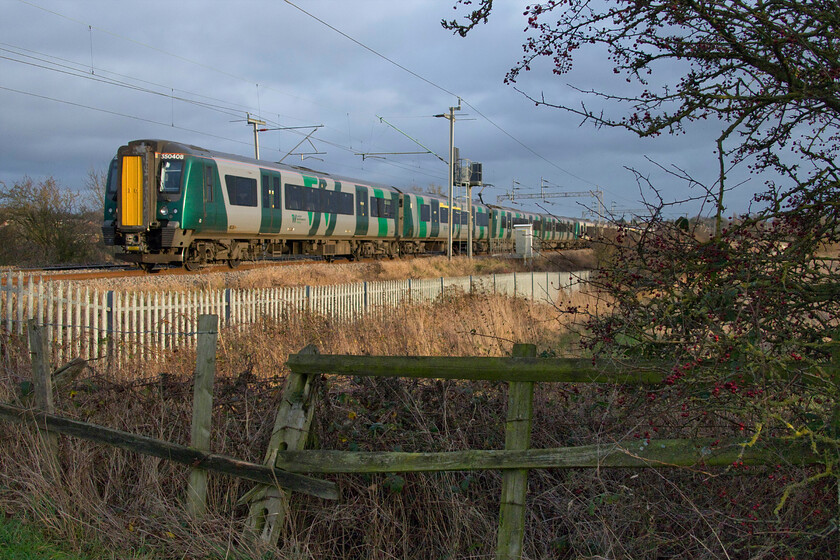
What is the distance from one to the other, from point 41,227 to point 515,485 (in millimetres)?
27780

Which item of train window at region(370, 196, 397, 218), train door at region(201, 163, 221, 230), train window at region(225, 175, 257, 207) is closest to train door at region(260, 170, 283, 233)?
train window at region(225, 175, 257, 207)

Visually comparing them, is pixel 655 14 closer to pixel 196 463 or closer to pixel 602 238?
pixel 602 238

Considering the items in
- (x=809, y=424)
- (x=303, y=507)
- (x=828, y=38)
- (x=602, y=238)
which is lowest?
(x=303, y=507)

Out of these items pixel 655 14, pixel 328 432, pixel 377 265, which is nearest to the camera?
pixel 655 14

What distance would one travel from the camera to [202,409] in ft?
12.9

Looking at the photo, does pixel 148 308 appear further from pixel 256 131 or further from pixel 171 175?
pixel 256 131

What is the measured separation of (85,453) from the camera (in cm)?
447

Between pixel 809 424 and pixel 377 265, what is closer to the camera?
pixel 809 424

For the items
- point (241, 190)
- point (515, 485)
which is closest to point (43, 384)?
point (515, 485)

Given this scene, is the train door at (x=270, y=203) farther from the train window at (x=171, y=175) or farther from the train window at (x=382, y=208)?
the train window at (x=382, y=208)

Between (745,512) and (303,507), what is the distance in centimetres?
237

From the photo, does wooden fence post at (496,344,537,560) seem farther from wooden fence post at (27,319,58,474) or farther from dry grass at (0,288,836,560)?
wooden fence post at (27,319,58,474)

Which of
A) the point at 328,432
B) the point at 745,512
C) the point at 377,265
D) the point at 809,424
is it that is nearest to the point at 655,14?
the point at 809,424

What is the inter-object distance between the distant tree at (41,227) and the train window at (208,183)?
11.7m
